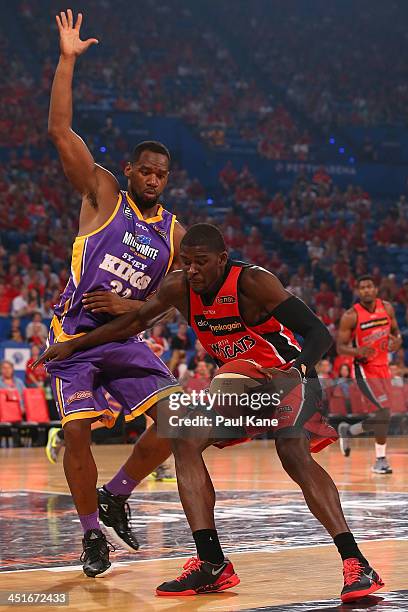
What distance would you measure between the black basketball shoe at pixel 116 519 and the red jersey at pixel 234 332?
45.6 inches

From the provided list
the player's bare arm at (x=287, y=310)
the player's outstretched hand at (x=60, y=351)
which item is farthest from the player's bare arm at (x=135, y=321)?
the player's bare arm at (x=287, y=310)

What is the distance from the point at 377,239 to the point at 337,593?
22207mm

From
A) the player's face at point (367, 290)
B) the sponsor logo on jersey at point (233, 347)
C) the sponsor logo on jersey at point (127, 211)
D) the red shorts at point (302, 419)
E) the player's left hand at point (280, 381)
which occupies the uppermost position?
the player's face at point (367, 290)

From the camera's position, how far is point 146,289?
5750 millimetres

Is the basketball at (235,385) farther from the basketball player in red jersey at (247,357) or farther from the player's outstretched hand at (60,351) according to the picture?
the player's outstretched hand at (60,351)

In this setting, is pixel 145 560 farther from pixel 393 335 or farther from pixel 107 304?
pixel 393 335

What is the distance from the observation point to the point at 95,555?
5324 mm

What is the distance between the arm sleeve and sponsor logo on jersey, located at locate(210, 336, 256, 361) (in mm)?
244

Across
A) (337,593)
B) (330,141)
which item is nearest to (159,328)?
(337,593)

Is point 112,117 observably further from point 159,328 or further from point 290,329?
point 290,329

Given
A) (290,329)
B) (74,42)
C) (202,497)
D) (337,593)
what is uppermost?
(74,42)

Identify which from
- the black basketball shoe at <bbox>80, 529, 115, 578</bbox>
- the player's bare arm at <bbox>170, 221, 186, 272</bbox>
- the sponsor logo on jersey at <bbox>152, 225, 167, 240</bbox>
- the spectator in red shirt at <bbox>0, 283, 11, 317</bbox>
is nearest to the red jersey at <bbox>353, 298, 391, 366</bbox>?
the spectator in red shirt at <bbox>0, 283, 11, 317</bbox>

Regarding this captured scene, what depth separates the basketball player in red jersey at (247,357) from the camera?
4.76 metres

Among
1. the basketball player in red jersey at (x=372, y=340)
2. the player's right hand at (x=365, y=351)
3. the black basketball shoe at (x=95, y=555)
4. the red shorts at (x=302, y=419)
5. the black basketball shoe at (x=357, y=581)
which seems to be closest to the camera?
the black basketball shoe at (x=357, y=581)
